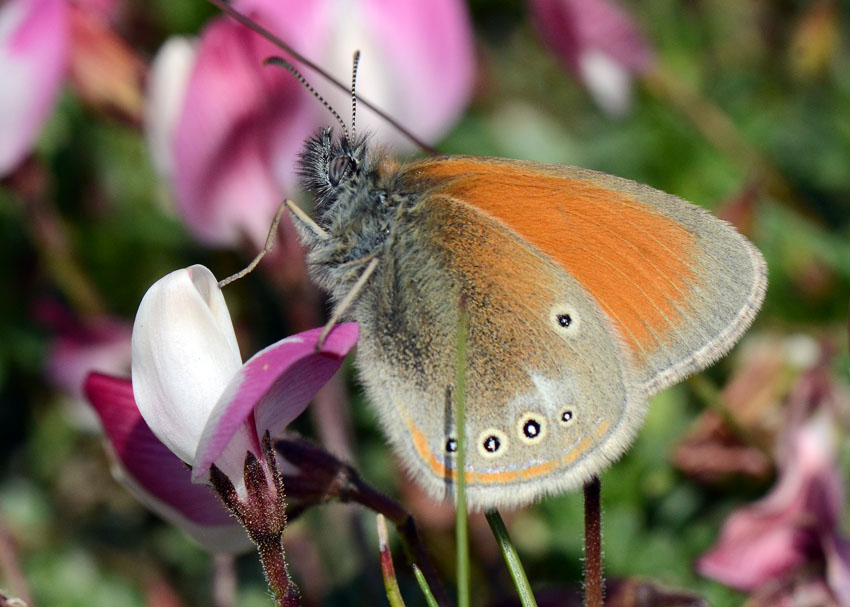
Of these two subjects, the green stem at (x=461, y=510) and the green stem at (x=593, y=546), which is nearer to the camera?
the green stem at (x=461, y=510)

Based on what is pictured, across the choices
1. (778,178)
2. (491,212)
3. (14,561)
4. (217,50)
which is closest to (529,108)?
(778,178)

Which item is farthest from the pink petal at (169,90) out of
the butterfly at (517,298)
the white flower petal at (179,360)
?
the white flower petal at (179,360)

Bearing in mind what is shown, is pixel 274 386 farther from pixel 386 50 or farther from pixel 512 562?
pixel 386 50

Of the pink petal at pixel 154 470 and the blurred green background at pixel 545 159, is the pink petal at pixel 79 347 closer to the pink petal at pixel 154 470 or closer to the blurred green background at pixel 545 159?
the blurred green background at pixel 545 159

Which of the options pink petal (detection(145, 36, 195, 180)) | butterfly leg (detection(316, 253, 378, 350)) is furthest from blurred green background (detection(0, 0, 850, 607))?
butterfly leg (detection(316, 253, 378, 350))

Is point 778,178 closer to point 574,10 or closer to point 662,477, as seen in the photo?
point 574,10

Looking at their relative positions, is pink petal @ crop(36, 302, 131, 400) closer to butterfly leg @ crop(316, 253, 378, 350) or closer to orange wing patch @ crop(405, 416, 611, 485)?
butterfly leg @ crop(316, 253, 378, 350)
